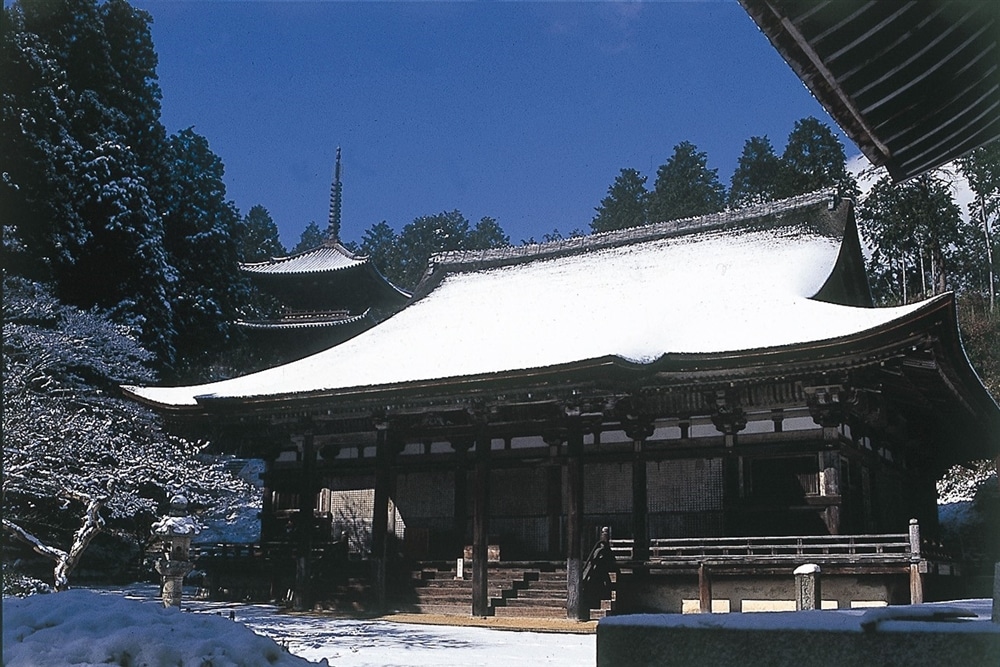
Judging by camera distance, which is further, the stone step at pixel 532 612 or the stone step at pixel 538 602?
the stone step at pixel 538 602

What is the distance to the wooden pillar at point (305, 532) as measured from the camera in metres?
18.1

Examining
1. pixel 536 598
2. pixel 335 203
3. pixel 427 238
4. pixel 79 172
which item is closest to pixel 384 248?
pixel 427 238

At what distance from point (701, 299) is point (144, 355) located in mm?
13025

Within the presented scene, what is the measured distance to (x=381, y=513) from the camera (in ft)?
59.0

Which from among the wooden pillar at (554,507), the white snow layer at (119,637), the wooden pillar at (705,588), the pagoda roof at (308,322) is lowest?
the wooden pillar at (705,588)

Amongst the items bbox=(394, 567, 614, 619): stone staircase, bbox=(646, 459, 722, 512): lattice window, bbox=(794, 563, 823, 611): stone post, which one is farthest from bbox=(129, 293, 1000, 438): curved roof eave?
bbox=(794, 563, 823, 611): stone post

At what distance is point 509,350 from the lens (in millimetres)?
17938

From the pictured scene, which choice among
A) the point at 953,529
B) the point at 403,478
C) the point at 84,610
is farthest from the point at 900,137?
the point at 953,529

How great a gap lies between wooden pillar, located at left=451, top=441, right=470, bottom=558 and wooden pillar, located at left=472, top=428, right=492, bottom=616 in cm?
162

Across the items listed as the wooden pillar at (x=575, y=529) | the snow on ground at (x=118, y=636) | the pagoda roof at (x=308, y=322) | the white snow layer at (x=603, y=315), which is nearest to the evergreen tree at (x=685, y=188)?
the pagoda roof at (x=308, y=322)

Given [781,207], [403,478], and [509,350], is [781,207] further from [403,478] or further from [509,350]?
[403,478]

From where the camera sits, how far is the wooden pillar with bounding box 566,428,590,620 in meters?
15.2

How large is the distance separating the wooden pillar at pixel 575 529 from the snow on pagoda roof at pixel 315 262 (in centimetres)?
2021

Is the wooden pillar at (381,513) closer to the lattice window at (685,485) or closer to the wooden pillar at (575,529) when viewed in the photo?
the wooden pillar at (575,529)
